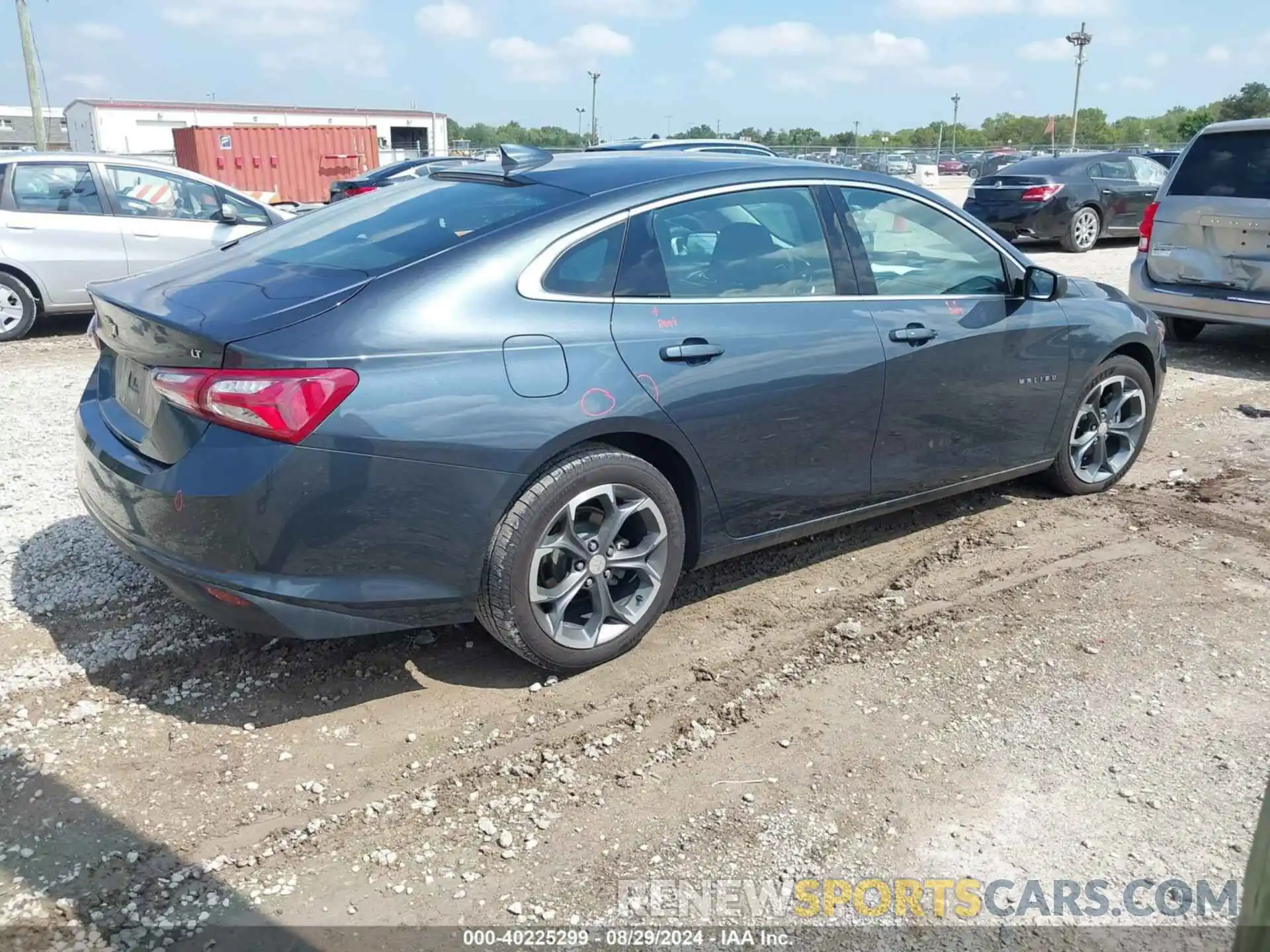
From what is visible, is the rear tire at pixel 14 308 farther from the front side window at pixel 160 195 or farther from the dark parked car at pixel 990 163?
the dark parked car at pixel 990 163

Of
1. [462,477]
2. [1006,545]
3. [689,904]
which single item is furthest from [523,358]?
[1006,545]

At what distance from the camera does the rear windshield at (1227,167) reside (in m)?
7.64

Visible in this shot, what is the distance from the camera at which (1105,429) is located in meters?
5.26

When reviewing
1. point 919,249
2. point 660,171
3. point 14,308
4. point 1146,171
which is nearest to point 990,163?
point 1146,171

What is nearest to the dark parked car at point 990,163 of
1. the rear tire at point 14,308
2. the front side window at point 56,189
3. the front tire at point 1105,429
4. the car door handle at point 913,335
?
the front side window at point 56,189

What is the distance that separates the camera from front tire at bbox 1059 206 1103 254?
51.2ft

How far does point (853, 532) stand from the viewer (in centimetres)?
487

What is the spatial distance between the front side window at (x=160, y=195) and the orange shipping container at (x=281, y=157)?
2244 centimetres

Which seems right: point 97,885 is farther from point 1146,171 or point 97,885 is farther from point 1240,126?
point 1146,171

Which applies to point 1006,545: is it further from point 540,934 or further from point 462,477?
point 540,934

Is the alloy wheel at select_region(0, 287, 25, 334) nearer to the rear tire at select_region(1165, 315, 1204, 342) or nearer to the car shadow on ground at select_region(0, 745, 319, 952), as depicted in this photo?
the car shadow on ground at select_region(0, 745, 319, 952)

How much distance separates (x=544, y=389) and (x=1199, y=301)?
6.77 metres

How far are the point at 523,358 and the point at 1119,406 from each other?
3526 mm

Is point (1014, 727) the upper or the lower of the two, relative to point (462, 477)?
lower
